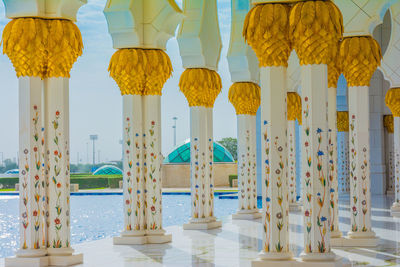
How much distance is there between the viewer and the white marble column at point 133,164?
7.55 metres

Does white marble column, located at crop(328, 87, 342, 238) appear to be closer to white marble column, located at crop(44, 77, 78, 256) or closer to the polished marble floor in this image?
the polished marble floor

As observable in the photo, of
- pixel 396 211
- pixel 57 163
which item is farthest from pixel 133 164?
pixel 396 211

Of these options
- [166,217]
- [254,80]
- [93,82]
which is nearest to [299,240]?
[254,80]

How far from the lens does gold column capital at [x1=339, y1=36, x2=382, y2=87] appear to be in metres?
6.74

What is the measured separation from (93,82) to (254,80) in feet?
143

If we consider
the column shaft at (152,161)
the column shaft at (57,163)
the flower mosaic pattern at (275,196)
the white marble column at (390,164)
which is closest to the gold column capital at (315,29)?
the flower mosaic pattern at (275,196)

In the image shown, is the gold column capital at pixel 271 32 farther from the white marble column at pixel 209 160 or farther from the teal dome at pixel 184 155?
the teal dome at pixel 184 155

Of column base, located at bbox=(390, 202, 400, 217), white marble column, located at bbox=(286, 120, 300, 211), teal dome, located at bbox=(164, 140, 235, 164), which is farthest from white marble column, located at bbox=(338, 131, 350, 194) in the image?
teal dome, located at bbox=(164, 140, 235, 164)

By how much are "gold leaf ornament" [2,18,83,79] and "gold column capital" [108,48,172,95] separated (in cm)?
134

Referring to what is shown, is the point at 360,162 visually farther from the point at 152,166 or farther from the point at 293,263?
the point at 152,166

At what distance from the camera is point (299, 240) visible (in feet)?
25.0

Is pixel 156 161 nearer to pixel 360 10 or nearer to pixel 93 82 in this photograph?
pixel 360 10

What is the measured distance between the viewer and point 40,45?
5785 millimetres

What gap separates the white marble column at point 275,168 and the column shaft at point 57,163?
6.53 feet
